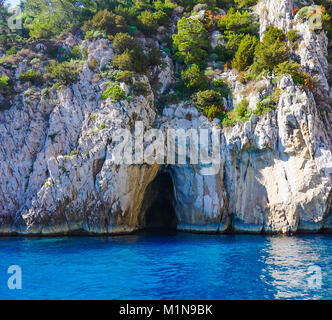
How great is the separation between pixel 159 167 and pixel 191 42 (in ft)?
48.1

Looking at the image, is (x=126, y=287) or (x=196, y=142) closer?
(x=126, y=287)

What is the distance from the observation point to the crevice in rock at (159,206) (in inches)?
984

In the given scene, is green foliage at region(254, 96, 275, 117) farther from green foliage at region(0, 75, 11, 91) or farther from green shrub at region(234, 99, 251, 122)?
green foliage at region(0, 75, 11, 91)

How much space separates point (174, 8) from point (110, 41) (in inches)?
517

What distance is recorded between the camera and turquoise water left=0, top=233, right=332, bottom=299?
9.67 metres

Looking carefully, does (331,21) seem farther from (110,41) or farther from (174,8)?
(110,41)

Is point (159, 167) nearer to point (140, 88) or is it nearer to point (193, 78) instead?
point (140, 88)

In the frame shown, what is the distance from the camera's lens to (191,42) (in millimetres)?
28047

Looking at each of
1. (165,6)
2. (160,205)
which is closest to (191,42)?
(165,6)

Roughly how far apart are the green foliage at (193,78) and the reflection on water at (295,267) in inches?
616

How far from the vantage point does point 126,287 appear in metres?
10.2

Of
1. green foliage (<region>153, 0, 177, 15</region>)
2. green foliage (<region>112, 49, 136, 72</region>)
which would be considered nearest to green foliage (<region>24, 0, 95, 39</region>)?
green foliage (<region>153, 0, 177, 15</region>)

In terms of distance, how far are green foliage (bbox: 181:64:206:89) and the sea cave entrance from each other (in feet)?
29.6
